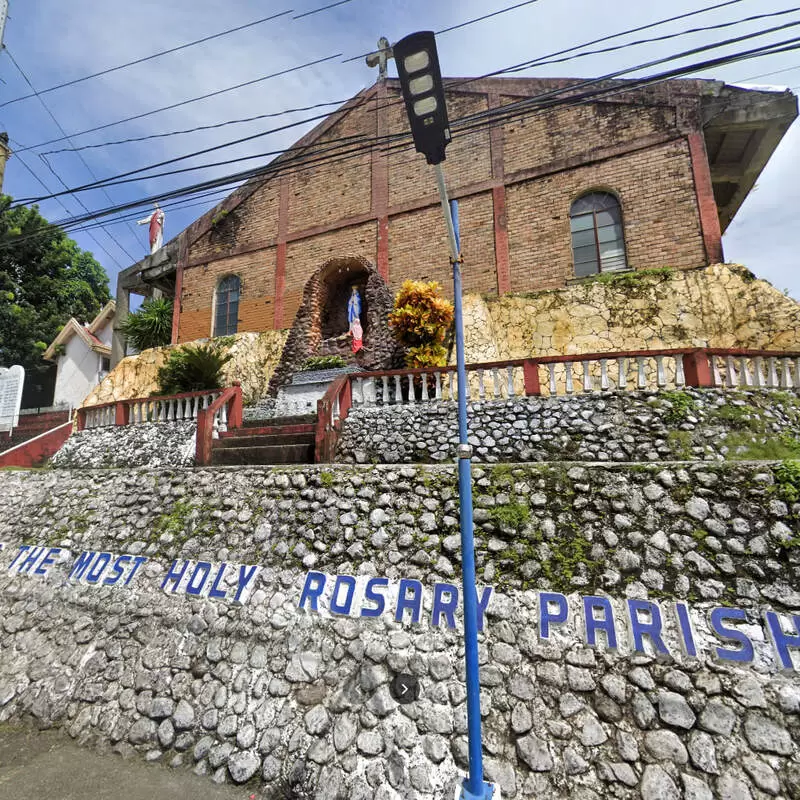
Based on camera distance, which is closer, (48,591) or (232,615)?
(232,615)

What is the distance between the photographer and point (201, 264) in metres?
14.9

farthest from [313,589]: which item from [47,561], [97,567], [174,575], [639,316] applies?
[639,316]

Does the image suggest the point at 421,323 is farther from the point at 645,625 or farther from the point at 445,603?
the point at 645,625

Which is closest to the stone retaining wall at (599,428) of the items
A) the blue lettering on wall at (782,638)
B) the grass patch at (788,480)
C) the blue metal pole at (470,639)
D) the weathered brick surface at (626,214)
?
the grass patch at (788,480)

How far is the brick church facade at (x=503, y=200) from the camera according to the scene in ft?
31.4

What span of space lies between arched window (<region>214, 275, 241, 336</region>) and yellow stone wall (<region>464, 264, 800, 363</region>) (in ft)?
26.2

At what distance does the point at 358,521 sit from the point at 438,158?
346cm

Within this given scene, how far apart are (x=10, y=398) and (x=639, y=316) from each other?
677 inches

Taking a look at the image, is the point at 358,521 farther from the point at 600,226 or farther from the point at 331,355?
the point at 600,226

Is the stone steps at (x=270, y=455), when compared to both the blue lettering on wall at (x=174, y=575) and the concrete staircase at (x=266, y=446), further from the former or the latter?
the blue lettering on wall at (x=174, y=575)

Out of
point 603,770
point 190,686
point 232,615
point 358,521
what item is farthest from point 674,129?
point 190,686

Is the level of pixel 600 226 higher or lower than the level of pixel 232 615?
higher

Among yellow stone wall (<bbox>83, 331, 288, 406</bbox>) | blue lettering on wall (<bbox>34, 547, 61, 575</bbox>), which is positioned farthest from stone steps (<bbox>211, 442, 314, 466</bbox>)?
yellow stone wall (<bbox>83, 331, 288, 406</bbox>)

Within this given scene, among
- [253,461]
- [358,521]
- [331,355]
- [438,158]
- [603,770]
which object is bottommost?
[603,770]
